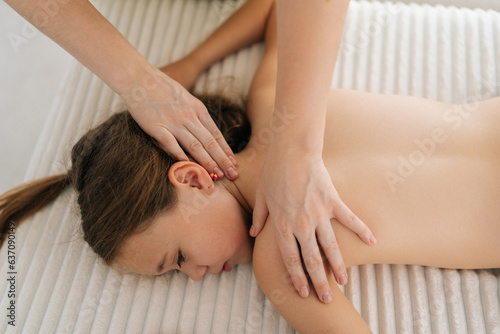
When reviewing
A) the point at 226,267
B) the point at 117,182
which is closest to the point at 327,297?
the point at 226,267

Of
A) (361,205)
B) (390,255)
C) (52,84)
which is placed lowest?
(390,255)

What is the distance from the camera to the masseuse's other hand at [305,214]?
0.77 metres

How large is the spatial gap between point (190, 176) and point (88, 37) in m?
0.37

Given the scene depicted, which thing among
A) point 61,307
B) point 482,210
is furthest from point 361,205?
point 61,307

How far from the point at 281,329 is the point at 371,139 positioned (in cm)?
45

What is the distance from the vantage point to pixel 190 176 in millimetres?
884

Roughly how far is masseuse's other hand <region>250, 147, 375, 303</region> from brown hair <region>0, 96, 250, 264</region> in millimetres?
215

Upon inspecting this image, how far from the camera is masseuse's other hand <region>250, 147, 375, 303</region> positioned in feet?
2.54

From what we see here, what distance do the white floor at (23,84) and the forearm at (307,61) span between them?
2.83ft

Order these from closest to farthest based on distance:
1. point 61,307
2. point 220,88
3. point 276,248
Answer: point 276,248, point 61,307, point 220,88

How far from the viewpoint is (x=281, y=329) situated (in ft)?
3.08

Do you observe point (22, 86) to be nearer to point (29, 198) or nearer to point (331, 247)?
point (29, 198)

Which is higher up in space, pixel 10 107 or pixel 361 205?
pixel 10 107

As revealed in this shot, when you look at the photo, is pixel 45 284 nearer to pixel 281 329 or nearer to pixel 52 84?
pixel 281 329
